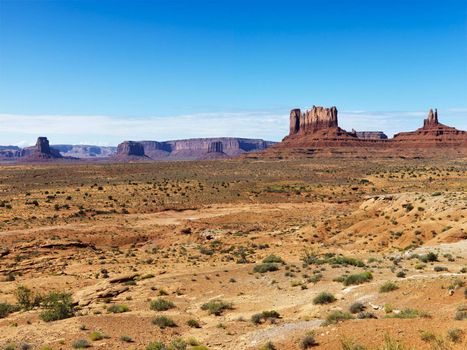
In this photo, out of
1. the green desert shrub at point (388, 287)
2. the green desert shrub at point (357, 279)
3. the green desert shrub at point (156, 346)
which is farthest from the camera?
the green desert shrub at point (357, 279)

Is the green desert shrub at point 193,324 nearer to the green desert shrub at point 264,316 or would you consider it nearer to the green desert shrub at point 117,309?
the green desert shrub at point 264,316

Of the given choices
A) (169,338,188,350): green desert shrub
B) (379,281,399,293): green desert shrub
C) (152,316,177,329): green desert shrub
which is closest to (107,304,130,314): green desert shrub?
(152,316,177,329): green desert shrub

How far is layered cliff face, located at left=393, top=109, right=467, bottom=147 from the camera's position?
168 m

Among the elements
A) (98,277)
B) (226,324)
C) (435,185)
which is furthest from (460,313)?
(435,185)

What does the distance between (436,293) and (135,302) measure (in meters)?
12.1

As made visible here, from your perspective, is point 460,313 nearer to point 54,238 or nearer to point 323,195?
point 54,238

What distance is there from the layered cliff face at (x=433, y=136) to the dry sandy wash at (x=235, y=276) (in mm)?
136491

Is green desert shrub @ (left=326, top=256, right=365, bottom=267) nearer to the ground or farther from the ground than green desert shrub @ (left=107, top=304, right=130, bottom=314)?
farther from the ground

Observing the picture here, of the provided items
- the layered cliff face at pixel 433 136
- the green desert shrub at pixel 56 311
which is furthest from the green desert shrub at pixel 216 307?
the layered cliff face at pixel 433 136

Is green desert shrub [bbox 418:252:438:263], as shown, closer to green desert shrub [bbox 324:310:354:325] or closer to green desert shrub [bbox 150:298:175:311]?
green desert shrub [bbox 324:310:354:325]

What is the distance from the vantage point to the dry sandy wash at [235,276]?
1265 centimetres

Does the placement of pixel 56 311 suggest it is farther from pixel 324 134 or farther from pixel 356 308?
pixel 324 134

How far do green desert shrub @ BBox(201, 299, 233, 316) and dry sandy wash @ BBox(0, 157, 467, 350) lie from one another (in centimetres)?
6

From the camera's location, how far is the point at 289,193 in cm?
6512
